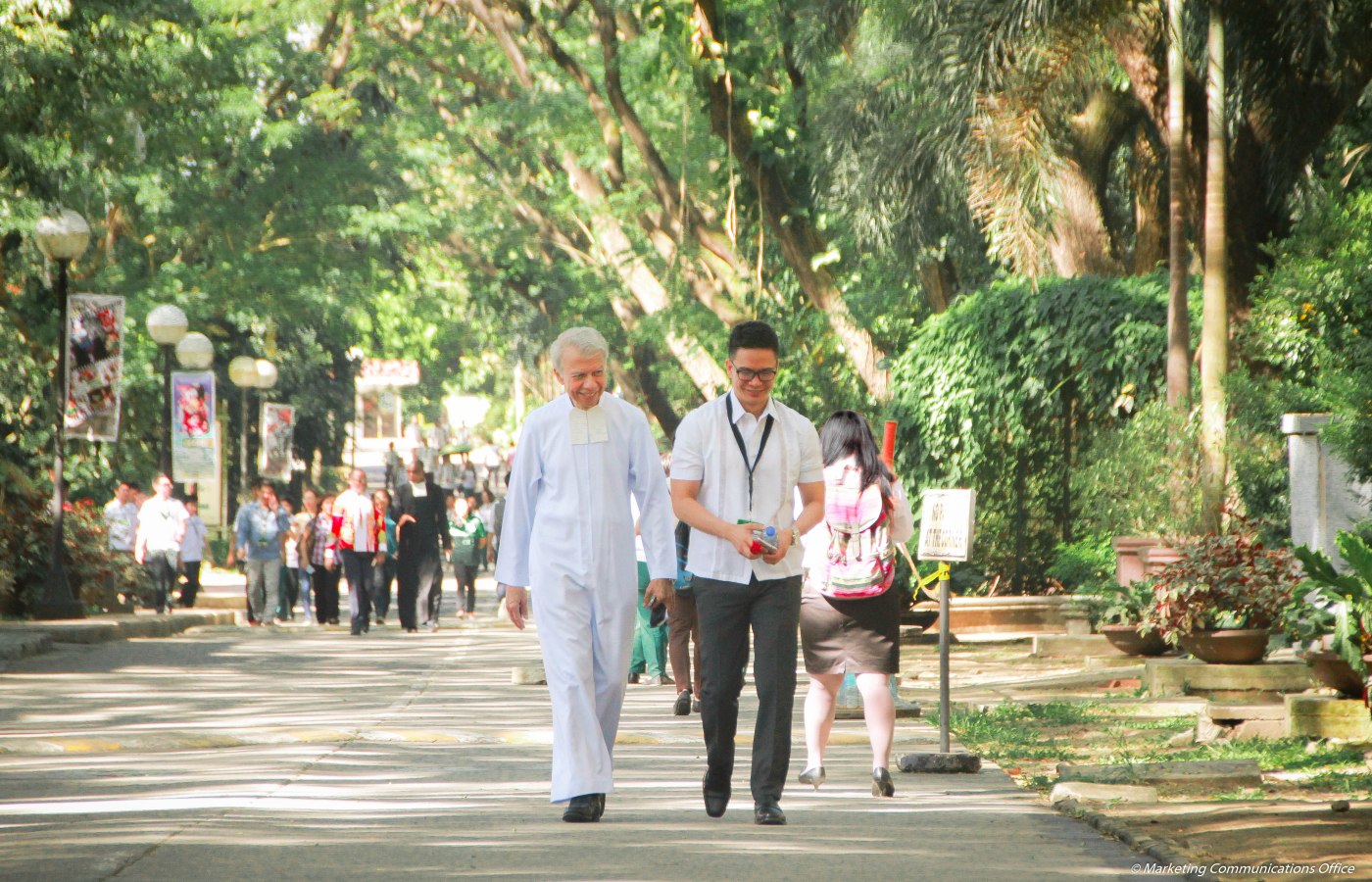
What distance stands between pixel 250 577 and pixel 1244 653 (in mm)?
16347

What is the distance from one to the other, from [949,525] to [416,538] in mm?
14418

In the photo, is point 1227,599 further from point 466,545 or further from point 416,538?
point 466,545

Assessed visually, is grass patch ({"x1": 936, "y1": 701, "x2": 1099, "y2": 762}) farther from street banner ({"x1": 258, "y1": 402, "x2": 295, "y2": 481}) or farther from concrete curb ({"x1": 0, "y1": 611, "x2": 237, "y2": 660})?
street banner ({"x1": 258, "y1": 402, "x2": 295, "y2": 481})

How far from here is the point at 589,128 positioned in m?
32.1

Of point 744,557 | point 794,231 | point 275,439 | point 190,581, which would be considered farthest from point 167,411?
point 744,557

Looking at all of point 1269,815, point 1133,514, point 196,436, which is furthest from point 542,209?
point 1269,815

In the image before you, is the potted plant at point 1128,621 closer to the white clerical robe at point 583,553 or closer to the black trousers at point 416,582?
the white clerical robe at point 583,553

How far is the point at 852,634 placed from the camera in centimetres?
882

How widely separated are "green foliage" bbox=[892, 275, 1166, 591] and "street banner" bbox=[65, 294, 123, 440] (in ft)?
29.7

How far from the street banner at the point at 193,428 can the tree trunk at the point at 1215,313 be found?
52.6 feet

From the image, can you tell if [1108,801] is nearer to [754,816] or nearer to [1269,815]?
[1269,815]

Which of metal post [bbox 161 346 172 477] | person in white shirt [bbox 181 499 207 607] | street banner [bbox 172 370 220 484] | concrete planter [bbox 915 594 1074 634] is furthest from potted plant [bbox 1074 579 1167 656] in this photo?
street banner [bbox 172 370 220 484]

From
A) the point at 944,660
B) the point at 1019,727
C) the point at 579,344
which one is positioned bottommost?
the point at 1019,727

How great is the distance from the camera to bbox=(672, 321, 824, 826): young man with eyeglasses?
776 centimetres
